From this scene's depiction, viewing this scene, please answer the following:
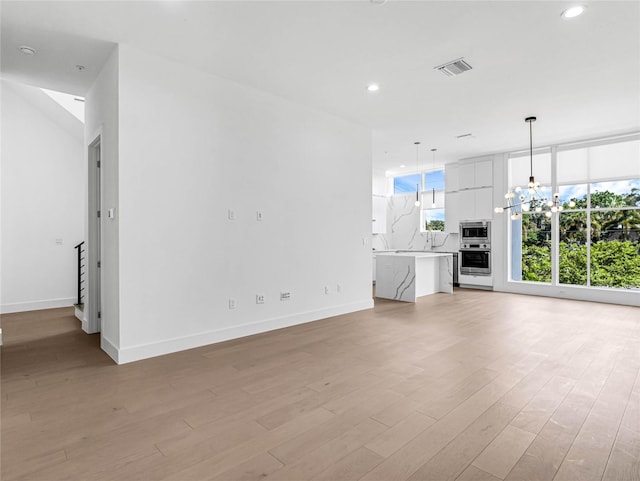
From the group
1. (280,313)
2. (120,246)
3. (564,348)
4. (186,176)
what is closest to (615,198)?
(564,348)

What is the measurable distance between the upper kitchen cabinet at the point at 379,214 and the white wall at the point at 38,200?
6581 millimetres

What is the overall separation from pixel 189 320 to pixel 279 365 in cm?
120

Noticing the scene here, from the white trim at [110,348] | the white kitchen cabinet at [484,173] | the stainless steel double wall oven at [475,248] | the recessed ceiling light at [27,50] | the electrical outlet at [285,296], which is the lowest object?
the white trim at [110,348]

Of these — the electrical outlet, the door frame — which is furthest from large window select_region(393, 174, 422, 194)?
the door frame

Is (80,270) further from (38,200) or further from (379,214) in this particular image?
(379,214)

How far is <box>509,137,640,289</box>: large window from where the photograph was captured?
6.34 metres

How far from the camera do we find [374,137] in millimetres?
6598

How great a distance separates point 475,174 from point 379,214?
2.61 meters

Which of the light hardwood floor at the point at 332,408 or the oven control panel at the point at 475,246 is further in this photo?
the oven control panel at the point at 475,246

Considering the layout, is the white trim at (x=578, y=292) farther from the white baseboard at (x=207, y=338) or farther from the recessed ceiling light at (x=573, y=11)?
the recessed ceiling light at (x=573, y=11)

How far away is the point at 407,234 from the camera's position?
9.87 m

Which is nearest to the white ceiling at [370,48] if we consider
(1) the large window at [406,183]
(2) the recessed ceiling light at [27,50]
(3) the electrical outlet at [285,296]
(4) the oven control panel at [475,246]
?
(2) the recessed ceiling light at [27,50]

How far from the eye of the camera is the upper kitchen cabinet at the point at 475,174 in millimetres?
8078

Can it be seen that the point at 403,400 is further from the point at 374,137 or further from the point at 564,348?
the point at 374,137
